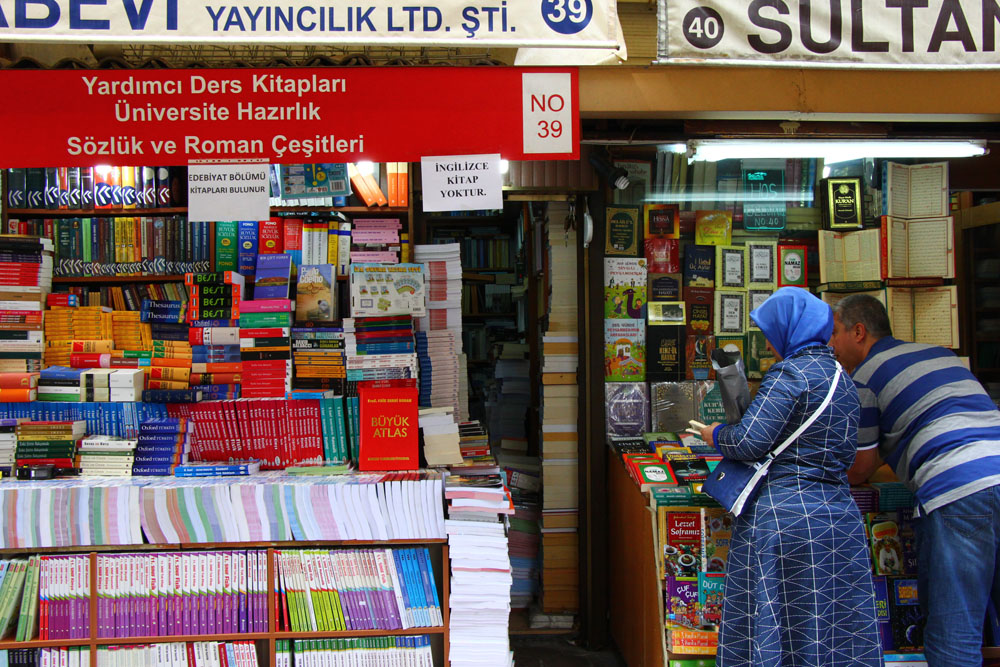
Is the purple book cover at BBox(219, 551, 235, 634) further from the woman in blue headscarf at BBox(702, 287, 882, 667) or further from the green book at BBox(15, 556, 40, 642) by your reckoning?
the woman in blue headscarf at BBox(702, 287, 882, 667)

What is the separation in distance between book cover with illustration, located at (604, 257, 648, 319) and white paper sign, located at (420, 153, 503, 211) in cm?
143

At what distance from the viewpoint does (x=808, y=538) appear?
9.31ft

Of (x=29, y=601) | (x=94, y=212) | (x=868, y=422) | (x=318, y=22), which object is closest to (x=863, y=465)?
A: (x=868, y=422)

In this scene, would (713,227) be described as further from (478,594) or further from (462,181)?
(478,594)

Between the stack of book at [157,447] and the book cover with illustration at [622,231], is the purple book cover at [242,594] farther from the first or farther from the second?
the book cover with illustration at [622,231]

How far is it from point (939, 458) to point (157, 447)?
3.60m

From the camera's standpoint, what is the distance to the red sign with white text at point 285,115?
10.3 ft

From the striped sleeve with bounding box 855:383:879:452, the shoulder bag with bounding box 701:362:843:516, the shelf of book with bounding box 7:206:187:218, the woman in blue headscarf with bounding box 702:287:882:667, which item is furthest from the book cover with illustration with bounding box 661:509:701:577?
the shelf of book with bounding box 7:206:187:218

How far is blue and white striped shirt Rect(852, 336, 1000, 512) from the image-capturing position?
9.97 ft

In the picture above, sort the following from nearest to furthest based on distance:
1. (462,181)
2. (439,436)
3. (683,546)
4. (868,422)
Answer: (462,181)
(868,422)
(683,546)
(439,436)

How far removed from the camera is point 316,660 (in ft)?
11.0

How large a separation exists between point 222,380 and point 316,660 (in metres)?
1.58

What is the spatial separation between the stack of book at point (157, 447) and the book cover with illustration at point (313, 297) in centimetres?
90

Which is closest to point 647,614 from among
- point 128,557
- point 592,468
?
point 592,468
